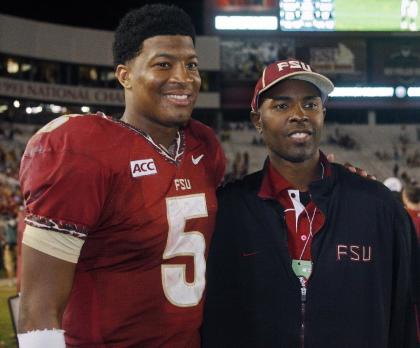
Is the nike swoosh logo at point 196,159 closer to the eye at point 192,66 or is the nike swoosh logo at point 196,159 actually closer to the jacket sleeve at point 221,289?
the jacket sleeve at point 221,289

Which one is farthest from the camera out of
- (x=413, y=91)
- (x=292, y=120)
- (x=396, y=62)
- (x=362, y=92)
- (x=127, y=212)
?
(x=362, y=92)

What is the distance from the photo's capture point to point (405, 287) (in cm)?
206

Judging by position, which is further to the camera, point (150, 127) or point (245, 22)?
point (245, 22)

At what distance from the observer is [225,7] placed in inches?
754

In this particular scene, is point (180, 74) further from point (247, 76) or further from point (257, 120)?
point (247, 76)

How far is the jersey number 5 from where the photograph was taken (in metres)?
1.88

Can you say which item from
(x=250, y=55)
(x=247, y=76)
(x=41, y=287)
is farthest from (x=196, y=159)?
(x=247, y=76)

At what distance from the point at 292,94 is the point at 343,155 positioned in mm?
21223

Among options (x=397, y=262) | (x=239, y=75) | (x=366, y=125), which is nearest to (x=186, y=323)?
(x=397, y=262)

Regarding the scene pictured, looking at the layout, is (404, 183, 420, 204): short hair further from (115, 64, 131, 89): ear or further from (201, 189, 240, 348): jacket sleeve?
(115, 64, 131, 89): ear

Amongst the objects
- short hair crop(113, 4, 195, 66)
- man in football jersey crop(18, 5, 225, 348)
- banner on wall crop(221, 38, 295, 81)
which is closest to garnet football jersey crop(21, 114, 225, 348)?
man in football jersey crop(18, 5, 225, 348)

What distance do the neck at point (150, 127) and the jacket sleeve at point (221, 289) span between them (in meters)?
0.33

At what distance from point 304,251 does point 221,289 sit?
31 centimetres

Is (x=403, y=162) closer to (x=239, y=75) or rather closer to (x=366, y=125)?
(x=366, y=125)
